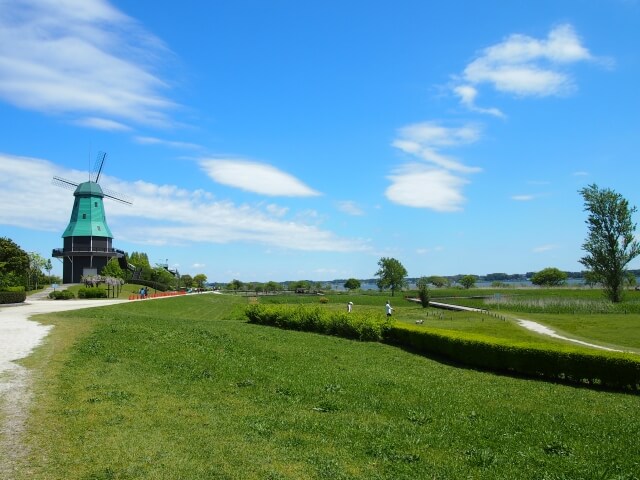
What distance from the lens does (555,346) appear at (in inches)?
736

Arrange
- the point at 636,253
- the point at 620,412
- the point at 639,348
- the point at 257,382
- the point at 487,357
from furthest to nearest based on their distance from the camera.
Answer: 1. the point at 636,253
2. the point at 639,348
3. the point at 487,357
4. the point at 257,382
5. the point at 620,412

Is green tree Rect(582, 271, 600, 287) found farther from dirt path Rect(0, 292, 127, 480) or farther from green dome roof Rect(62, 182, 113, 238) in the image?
green dome roof Rect(62, 182, 113, 238)

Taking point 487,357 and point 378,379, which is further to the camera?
point 487,357

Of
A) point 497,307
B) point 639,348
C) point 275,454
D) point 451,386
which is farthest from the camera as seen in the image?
point 497,307

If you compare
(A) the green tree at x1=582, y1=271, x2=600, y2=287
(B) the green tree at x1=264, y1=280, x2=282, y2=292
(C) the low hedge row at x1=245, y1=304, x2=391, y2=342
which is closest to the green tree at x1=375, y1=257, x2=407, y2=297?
(B) the green tree at x1=264, y1=280, x2=282, y2=292

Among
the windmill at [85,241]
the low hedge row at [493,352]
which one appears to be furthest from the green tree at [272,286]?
the low hedge row at [493,352]

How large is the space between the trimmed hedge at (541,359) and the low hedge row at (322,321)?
4467mm

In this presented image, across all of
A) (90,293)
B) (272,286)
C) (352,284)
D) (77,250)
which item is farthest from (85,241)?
(352,284)

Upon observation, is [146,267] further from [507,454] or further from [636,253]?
[507,454]

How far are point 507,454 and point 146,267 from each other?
11674 cm

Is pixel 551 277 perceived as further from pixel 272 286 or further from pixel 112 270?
pixel 112 270

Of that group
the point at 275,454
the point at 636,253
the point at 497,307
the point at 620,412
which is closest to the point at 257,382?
the point at 275,454

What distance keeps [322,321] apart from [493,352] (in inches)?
526

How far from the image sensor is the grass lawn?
758cm
